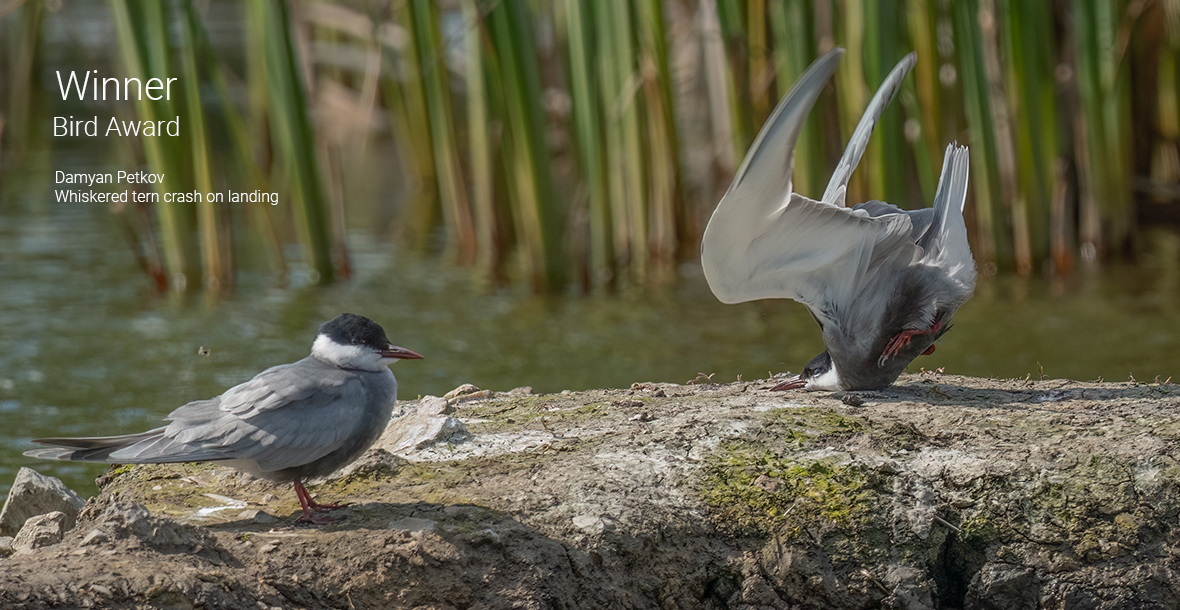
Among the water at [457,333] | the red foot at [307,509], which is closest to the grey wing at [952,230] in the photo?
the red foot at [307,509]

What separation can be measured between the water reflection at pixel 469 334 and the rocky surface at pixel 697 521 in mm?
2519

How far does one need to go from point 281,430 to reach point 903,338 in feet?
6.99

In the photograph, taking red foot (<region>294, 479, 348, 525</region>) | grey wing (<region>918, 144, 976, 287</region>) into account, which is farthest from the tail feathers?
grey wing (<region>918, 144, 976, 287</region>)

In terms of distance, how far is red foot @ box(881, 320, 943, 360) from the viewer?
4070 millimetres

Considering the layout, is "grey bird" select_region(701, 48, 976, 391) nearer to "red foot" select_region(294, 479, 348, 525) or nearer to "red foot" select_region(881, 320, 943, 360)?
"red foot" select_region(881, 320, 943, 360)

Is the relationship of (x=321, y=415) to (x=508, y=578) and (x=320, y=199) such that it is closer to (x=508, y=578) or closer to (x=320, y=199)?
(x=508, y=578)

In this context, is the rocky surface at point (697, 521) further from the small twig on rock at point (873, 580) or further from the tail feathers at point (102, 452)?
the tail feathers at point (102, 452)

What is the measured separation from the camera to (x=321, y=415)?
3355 mm

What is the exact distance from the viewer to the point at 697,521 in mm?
3590

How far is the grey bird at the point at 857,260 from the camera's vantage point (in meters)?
3.81

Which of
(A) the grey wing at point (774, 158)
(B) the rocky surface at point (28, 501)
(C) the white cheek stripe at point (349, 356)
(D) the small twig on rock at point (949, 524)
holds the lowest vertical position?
(D) the small twig on rock at point (949, 524)

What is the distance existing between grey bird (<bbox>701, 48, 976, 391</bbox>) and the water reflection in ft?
8.40

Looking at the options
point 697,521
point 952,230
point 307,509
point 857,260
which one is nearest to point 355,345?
point 307,509

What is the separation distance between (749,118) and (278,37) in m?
3.06
